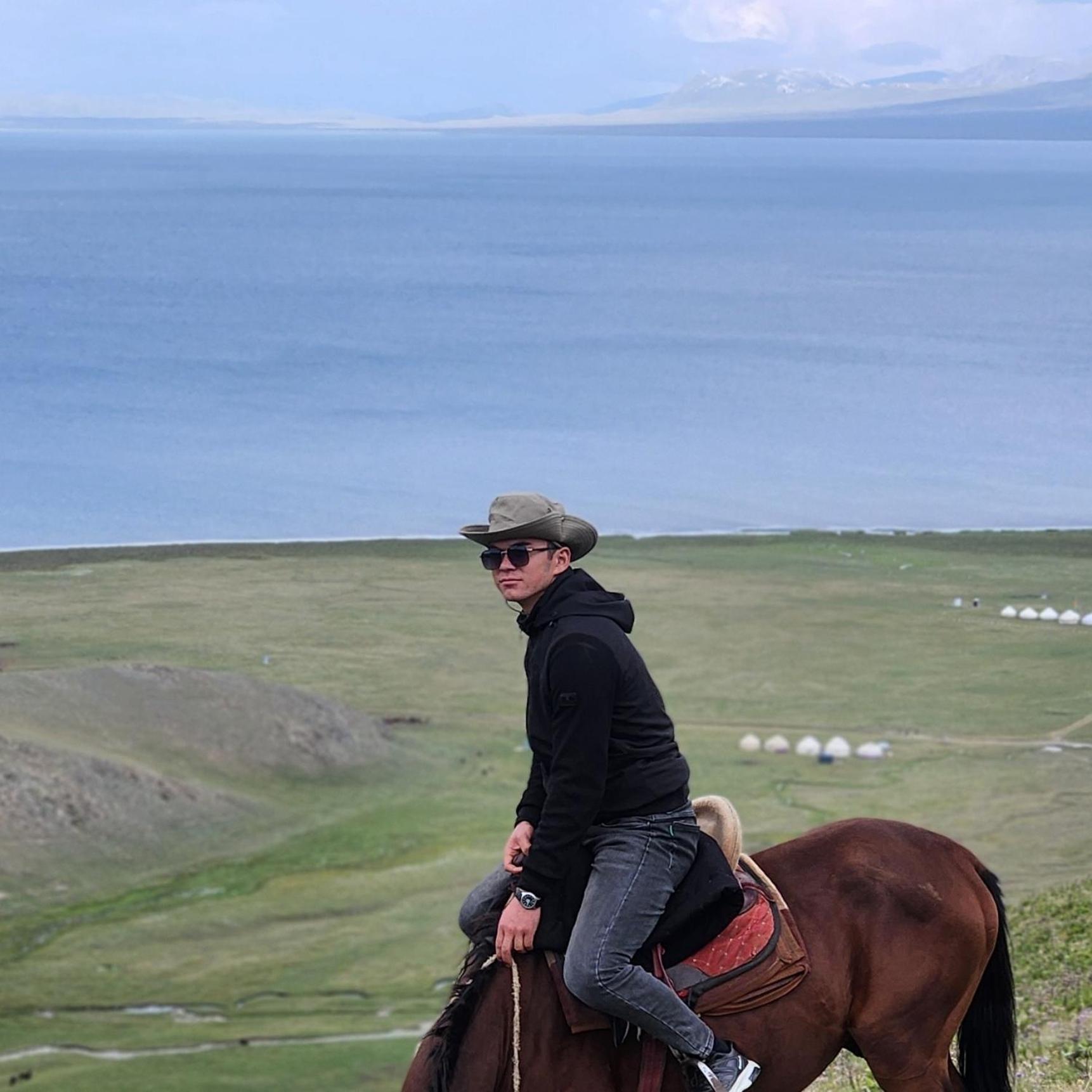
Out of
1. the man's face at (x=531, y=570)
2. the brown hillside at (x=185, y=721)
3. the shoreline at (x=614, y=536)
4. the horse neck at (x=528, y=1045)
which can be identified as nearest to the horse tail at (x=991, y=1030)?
the horse neck at (x=528, y=1045)

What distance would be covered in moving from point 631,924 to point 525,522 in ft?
5.10

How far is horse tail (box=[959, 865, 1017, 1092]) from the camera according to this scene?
25.9 ft

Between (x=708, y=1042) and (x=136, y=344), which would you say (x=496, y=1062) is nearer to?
(x=708, y=1042)

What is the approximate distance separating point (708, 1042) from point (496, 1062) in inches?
32.1

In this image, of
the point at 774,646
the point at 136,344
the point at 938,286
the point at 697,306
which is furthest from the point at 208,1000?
the point at 938,286

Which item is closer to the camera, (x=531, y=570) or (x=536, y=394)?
(x=531, y=570)

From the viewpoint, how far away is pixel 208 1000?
72.3ft

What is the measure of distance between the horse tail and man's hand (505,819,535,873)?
2.10 metres

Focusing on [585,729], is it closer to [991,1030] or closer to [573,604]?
[573,604]

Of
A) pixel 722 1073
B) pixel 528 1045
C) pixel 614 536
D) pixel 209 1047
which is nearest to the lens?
pixel 528 1045

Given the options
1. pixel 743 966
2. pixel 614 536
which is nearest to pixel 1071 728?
pixel 614 536

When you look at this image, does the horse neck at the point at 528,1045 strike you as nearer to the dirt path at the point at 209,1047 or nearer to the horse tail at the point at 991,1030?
the horse tail at the point at 991,1030

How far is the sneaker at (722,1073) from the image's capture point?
705 cm

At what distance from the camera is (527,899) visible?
22.5ft
